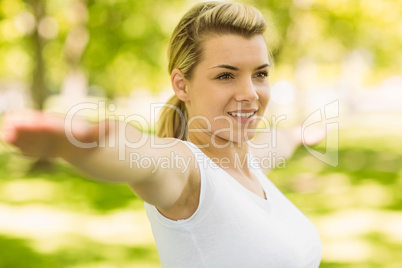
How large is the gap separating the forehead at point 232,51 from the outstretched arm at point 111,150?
1.14 feet

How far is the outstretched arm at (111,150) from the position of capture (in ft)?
2.76

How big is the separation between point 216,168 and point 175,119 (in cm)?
49

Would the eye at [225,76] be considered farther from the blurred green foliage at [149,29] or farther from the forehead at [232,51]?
the blurred green foliage at [149,29]

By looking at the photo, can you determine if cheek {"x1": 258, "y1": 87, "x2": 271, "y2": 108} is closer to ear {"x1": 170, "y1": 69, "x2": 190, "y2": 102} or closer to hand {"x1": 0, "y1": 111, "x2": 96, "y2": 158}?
ear {"x1": 170, "y1": 69, "x2": 190, "y2": 102}

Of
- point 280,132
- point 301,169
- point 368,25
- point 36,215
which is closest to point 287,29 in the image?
point 368,25

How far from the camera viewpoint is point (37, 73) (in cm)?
1052

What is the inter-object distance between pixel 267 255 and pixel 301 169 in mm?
9890

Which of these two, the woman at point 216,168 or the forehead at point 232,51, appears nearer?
the woman at point 216,168

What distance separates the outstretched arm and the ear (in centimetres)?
31

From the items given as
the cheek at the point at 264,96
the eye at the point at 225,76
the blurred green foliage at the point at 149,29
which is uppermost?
the blurred green foliage at the point at 149,29

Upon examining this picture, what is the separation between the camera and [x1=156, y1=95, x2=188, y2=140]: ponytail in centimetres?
195

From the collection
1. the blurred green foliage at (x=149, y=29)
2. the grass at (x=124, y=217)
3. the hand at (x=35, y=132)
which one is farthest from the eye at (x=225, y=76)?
the blurred green foliage at (x=149, y=29)

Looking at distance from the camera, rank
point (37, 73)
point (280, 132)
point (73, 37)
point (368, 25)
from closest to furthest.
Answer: point (280, 132) < point (368, 25) < point (37, 73) < point (73, 37)

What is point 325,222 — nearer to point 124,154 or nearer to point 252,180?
point 252,180
